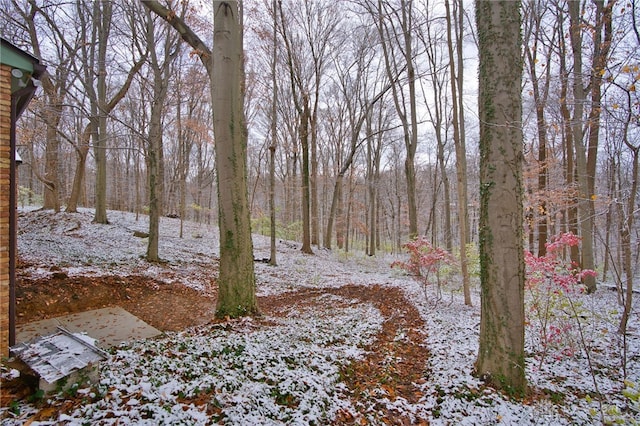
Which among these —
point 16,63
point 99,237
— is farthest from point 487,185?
point 99,237

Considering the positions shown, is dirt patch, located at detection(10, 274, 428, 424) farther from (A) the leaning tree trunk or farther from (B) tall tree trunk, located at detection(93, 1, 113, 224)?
(B) tall tree trunk, located at detection(93, 1, 113, 224)

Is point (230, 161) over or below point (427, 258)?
over

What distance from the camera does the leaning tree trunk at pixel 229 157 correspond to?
504cm

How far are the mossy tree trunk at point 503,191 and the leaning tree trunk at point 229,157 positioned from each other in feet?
12.1

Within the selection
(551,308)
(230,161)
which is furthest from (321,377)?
(551,308)

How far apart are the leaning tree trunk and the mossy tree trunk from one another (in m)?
3.68

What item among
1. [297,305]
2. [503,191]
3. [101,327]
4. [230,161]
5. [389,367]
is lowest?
[297,305]

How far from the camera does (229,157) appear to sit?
16.6ft

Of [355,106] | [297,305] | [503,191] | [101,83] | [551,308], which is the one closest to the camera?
[503,191]

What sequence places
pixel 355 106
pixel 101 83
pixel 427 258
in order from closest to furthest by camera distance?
1. pixel 427 258
2. pixel 101 83
3. pixel 355 106

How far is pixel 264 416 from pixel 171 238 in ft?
43.0

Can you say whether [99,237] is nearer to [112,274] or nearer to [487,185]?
[112,274]

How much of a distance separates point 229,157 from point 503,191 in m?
4.01

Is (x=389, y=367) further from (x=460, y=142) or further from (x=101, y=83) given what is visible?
(x=101, y=83)
